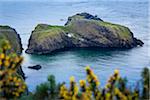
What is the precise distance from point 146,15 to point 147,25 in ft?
60.4

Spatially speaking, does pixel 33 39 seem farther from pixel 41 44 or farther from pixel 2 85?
pixel 2 85

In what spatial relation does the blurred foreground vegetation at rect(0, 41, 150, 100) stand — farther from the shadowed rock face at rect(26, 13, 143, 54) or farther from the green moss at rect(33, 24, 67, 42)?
the green moss at rect(33, 24, 67, 42)

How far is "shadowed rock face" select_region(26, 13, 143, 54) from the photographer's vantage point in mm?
95875

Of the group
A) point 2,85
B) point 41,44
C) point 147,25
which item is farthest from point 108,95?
point 147,25

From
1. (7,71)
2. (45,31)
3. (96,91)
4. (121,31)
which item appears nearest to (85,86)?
(96,91)

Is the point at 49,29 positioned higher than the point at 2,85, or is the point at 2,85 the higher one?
the point at 2,85

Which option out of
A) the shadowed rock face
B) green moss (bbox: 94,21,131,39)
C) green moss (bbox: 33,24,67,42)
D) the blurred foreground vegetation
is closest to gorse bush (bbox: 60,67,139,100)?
the blurred foreground vegetation

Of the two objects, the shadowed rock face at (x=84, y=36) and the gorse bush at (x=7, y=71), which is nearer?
the gorse bush at (x=7, y=71)

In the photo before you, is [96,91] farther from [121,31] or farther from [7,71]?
[121,31]

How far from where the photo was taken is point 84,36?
10188cm

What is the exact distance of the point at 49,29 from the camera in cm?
10075

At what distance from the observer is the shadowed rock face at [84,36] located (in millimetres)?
95875

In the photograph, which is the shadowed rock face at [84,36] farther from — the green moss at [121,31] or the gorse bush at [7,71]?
the gorse bush at [7,71]

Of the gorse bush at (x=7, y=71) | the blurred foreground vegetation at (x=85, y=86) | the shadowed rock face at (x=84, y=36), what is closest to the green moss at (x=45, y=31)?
the shadowed rock face at (x=84, y=36)
